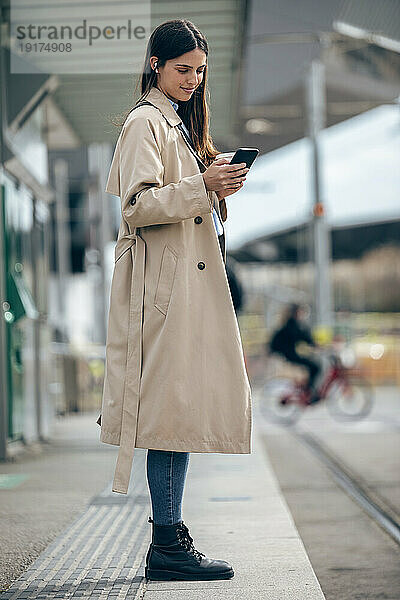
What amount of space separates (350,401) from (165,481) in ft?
33.7

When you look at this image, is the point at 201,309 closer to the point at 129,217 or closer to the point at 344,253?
the point at 129,217

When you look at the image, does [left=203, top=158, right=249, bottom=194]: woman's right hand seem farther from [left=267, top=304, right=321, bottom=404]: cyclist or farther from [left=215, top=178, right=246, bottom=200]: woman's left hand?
[left=267, top=304, right=321, bottom=404]: cyclist

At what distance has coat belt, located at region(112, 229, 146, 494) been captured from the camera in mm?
3211

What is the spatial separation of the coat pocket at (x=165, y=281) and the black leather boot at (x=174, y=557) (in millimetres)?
715

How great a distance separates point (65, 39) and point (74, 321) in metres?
26.1

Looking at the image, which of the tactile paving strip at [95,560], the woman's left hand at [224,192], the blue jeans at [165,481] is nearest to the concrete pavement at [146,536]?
the tactile paving strip at [95,560]

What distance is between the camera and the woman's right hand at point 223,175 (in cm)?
318

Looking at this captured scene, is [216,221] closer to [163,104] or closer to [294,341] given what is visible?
[163,104]

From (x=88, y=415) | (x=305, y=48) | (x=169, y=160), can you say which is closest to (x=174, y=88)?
(x=169, y=160)

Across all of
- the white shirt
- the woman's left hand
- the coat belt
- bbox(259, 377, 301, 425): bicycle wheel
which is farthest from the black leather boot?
bbox(259, 377, 301, 425): bicycle wheel

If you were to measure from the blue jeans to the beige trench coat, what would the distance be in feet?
0.44

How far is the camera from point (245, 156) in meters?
3.20

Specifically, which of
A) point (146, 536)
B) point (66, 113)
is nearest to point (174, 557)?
point (146, 536)

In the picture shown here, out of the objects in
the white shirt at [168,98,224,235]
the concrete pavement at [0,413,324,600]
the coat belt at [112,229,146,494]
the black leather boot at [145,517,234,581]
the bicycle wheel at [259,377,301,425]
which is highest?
the white shirt at [168,98,224,235]
